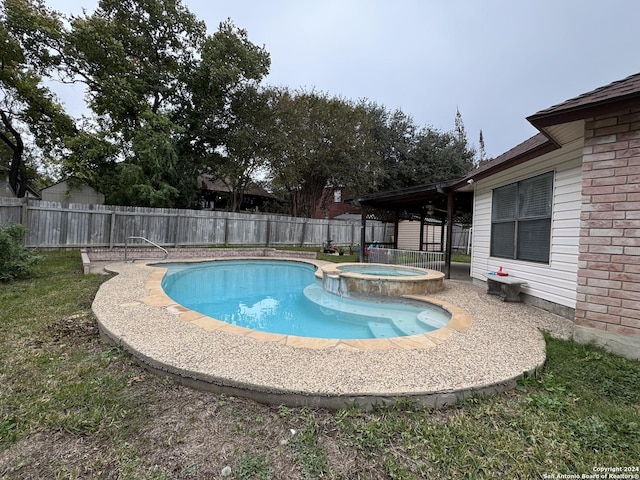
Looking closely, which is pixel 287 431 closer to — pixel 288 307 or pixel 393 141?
pixel 288 307

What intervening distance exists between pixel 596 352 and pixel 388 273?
5.15 metres

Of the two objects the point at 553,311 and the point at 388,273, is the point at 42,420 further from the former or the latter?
the point at 388,273

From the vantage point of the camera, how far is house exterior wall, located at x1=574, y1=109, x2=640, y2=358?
127 inches

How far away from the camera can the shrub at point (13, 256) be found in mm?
6138

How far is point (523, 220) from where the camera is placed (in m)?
5.66

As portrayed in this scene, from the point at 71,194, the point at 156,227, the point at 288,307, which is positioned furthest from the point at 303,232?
the point at 71,194

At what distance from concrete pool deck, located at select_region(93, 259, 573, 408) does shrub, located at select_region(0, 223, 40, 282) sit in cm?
367

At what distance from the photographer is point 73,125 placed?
15148mm

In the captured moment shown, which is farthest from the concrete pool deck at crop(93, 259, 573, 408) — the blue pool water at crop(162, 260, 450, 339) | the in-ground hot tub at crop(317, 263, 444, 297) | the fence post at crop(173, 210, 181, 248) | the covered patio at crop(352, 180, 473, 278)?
the fence post at crop(173, 210, 181, 248)

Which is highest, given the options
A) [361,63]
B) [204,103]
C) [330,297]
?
[361,63]

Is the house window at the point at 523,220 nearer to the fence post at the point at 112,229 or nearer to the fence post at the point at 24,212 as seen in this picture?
the fence post at the point at 112,229

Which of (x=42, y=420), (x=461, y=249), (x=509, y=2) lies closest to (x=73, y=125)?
(x=42, y=420)

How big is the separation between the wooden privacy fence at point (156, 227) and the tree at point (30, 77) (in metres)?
5.78

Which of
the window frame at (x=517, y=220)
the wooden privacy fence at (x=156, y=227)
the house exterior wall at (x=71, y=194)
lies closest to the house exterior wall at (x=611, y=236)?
the window frame at (x=517, y=220)
